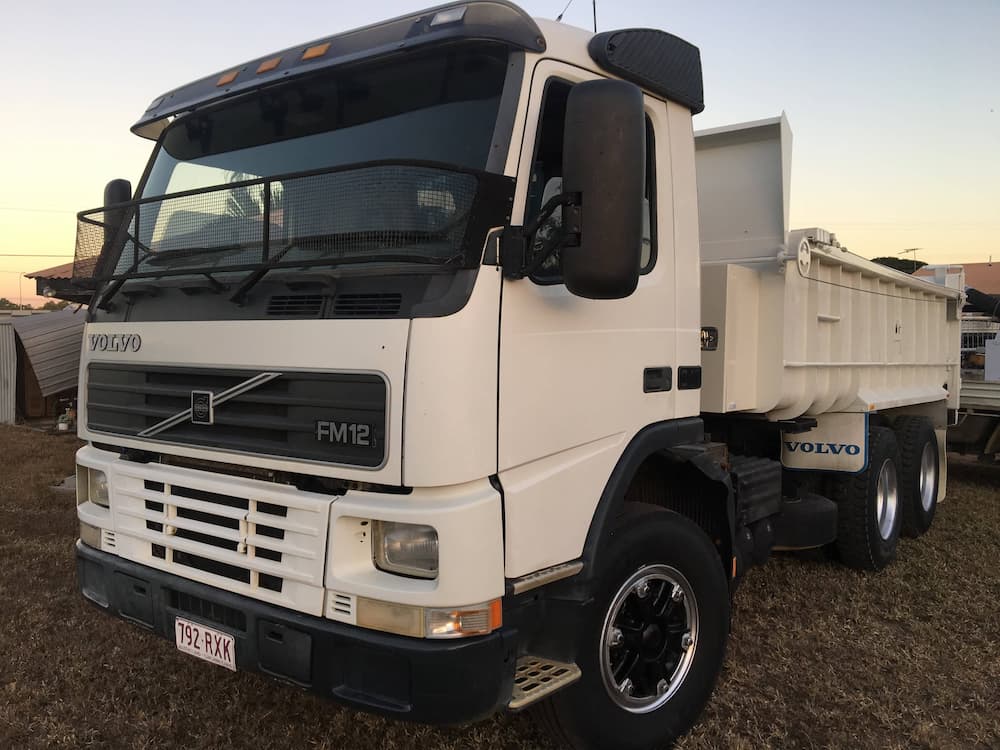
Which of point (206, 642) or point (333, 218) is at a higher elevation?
point (333, 218)

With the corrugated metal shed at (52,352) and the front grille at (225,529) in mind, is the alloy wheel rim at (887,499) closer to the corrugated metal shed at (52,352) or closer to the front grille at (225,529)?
the front grille at (225,529)

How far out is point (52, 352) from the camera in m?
14.0

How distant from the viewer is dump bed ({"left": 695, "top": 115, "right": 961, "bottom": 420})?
3926 millimetres

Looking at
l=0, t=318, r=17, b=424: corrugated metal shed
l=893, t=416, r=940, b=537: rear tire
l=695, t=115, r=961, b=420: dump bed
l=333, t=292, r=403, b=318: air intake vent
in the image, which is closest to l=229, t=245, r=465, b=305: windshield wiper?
l=333, t=292, r=403, b=318: air intake vent

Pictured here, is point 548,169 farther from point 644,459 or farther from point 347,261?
point 644,459

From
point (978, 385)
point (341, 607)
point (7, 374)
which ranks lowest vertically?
point (341, 607)

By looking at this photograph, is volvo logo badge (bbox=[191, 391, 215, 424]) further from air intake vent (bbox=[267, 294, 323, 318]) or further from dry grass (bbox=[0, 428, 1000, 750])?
dry grass (bbox=[0, 428, 1000, 750])

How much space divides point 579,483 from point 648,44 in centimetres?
178

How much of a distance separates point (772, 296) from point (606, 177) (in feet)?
7.06

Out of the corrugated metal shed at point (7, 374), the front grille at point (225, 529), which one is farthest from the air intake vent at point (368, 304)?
the corrugated metal shed at point (7, 374)

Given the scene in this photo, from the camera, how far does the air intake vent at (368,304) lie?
2438 millimetres

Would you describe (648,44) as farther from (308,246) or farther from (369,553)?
(369,553)

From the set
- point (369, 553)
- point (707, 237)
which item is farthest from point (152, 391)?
point (707, 237)

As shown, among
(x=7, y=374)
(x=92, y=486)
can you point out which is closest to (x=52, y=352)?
(x=7, y=374)
